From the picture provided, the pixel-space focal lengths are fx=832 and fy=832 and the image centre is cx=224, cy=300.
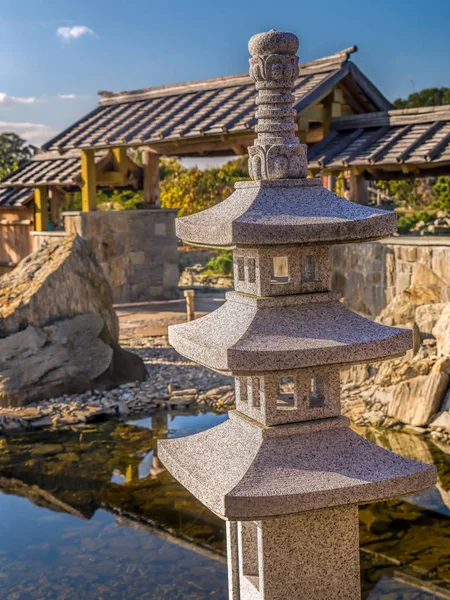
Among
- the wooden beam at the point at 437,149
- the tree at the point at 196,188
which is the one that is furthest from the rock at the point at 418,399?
the tree at the point at 196,188

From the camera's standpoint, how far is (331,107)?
14758 mm

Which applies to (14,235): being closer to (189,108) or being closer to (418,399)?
(189,108)

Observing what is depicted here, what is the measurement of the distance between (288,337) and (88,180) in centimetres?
1382

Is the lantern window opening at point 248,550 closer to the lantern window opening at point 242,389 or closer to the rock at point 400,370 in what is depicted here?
the lantern window opening at point 242,389

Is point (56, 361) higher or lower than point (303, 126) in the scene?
lower

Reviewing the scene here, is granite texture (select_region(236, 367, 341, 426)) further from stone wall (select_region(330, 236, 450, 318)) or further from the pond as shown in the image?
stone wall (select_region(330, 236, 450, 318))

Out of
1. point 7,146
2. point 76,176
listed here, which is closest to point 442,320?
point 76,176

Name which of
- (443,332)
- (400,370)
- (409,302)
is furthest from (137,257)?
(443,332)

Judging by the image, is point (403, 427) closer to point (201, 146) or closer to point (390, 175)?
point (390, 175)

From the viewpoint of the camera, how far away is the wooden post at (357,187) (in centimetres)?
1410

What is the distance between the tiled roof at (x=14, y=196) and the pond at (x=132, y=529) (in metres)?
10.9

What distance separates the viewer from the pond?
7.17m

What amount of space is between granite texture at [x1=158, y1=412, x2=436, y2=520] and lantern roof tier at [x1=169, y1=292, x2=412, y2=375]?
532 millimetres

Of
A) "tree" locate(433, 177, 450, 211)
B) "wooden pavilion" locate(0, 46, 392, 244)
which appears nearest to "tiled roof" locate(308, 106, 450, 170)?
"wooden pavilion" locate(0, 46, 392, 244)
